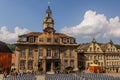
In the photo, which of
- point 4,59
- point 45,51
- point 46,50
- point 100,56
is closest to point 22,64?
point 4,59

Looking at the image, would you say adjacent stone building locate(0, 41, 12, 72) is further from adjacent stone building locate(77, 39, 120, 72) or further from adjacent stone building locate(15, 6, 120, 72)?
adjacent stone building locate(77, 39, 120, 72)

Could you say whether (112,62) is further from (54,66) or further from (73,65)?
(54,66)

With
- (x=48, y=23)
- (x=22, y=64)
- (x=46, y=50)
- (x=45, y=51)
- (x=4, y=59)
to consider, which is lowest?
(x=22, y=64)

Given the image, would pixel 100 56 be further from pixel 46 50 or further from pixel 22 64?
pixel 22 64

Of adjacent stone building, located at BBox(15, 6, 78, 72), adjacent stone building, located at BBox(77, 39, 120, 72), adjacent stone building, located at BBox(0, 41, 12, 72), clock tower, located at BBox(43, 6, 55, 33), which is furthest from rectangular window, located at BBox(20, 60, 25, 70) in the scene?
adjacent stone building, located at BBox(77, 39, 120, 72)

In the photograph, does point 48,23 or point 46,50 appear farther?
point 48,23

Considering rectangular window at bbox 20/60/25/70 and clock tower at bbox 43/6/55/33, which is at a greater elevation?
clock tower at bbox 43/6/55/33

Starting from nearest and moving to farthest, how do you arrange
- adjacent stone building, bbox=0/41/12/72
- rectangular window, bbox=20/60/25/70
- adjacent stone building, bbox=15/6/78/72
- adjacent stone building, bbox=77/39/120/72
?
Result: rectangular window, bbox=20/60/25/70 → adjacent stone building, bbox=15/6/78/72 → adjacent stone building, bbox=0/41/12/72 → adjacent stone building, bbox=77/39/120/72

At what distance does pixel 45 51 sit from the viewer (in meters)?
64.5

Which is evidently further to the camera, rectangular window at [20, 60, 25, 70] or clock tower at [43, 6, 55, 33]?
clock tower at [43, 6, 55, 33]

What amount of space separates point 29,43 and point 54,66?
9.44m

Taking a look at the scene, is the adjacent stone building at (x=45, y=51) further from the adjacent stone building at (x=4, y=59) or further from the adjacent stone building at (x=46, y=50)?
the adjacent stone building at (x=4, y=59)

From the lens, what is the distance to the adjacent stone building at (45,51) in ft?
210

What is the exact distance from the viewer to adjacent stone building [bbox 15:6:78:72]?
6406 cm
